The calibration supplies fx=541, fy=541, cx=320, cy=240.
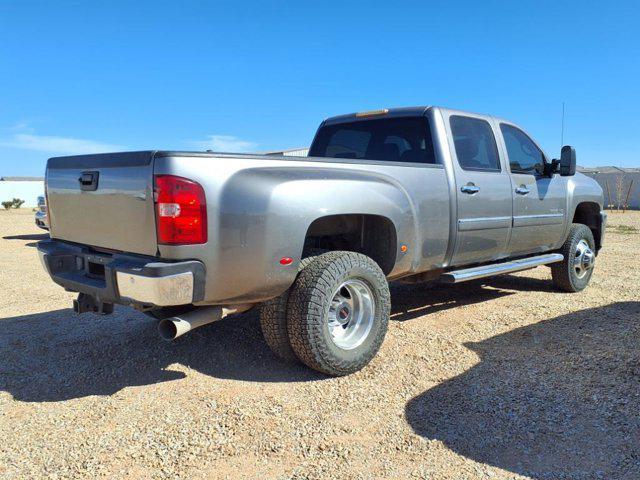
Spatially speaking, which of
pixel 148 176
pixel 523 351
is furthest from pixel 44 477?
pixel 523 351

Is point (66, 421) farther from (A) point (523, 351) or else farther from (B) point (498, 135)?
(B) point (498, 135)

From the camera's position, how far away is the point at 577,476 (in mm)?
2545

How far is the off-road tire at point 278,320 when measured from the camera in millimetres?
3627

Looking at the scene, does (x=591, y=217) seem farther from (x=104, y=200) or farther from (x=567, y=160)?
(x=104, y=200)

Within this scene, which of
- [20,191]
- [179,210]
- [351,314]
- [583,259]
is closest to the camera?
[179,210]

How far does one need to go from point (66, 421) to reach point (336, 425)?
157 cm

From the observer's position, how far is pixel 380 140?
5203 millimetres

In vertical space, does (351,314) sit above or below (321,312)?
below

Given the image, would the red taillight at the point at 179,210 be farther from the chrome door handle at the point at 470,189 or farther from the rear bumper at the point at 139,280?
the chrome door handle at the point at 470,189

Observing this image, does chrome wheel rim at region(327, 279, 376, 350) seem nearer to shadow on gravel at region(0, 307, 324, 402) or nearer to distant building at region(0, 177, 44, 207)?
shadow on gravel at region(0, 307, 324, 402)

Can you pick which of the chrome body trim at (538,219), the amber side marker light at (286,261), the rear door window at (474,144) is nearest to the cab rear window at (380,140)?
the rear door window at (474,144)

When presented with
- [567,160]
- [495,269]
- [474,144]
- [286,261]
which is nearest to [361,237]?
[286,261]

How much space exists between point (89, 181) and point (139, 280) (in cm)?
91

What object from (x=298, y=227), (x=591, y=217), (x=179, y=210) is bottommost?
(x=591, y=217)
